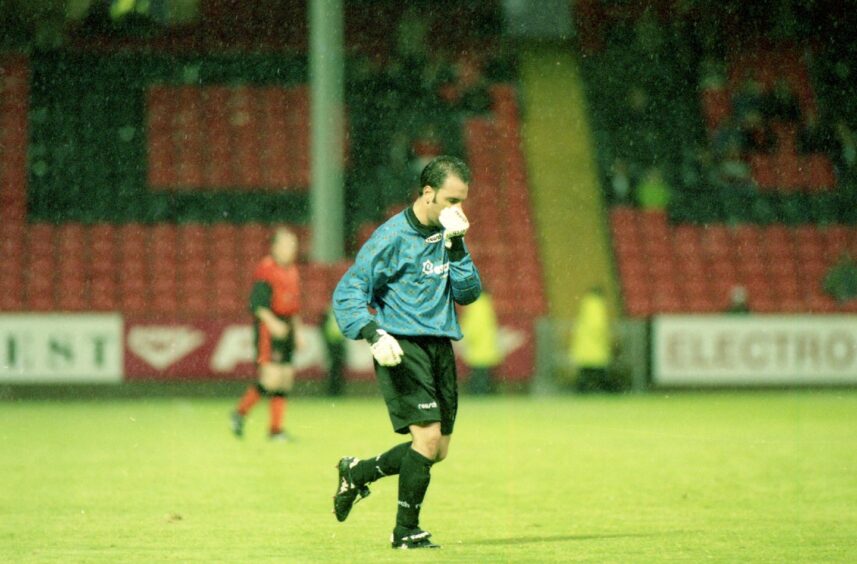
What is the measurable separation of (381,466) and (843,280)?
64.8 ft

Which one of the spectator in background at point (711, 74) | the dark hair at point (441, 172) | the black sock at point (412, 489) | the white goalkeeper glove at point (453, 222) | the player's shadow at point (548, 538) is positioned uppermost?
the spectator in background at point (711, 74)

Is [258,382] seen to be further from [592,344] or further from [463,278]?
[592,344]

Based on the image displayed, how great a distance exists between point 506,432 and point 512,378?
7.18 m

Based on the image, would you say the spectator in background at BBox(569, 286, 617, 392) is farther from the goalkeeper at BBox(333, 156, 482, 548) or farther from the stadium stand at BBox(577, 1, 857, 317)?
the goalkeeper at BBox(333, 156, 482, 548)

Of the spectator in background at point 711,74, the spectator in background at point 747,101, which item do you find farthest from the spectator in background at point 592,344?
the spectator in background at point 711,74

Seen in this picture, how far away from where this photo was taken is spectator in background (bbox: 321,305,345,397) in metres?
21.7

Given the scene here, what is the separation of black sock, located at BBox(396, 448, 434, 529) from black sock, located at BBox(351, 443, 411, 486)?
15cm

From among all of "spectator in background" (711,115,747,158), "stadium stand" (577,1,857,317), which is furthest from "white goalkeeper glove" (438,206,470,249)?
"spectator in background" (711,115,747,158)

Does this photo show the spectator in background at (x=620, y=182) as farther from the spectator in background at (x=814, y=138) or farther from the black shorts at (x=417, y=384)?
the black shorts at (x=417, y=384)

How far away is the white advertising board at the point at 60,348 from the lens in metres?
20.7

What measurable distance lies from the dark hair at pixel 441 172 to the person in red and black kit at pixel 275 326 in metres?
6.48

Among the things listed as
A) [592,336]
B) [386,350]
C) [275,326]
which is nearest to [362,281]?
[386,350]

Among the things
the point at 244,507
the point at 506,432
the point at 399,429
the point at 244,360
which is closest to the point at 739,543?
the point at 399,429

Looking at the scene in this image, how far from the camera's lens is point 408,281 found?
7.46 meters
